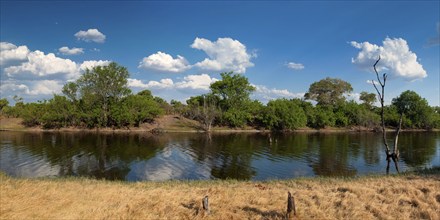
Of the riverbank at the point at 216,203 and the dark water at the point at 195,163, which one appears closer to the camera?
the riverbank at the point at 216,203

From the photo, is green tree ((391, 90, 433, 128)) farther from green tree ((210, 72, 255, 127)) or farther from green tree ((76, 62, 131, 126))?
green tree ((76, 62, 131, 126))

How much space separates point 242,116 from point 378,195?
88.8 m

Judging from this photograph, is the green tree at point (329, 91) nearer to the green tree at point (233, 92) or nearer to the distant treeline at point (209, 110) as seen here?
the distant treeline at point (209, 110)

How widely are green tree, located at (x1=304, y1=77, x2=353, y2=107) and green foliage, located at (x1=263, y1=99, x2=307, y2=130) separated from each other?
28.2 metres

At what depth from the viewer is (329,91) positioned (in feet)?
449

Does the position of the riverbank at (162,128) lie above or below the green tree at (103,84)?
below

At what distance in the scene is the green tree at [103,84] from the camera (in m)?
98.1

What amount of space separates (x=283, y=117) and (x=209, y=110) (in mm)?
25953

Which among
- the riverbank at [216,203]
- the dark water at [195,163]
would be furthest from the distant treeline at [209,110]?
the riverbank at [216,203]

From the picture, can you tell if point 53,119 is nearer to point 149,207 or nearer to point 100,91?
point 100,91

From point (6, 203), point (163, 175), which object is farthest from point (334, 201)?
point (163, 175)

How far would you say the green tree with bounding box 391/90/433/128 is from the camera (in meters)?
124

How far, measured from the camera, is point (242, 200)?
16578mm

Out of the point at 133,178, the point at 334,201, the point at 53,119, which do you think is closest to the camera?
the point at 334,201
